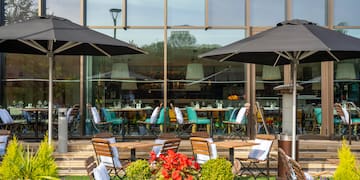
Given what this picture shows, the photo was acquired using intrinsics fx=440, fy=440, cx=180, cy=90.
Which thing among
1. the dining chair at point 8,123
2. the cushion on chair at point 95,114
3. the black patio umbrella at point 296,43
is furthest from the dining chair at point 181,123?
the black patio umbrella at point 296,43

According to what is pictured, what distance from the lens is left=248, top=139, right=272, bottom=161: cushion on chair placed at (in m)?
7.20

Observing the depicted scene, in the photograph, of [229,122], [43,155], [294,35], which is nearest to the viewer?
[43,155]

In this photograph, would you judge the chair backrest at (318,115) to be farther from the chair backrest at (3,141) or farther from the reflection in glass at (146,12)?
the chair backrest at (3,141)


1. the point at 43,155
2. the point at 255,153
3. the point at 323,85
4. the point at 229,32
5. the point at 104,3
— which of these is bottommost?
the point at 255,153

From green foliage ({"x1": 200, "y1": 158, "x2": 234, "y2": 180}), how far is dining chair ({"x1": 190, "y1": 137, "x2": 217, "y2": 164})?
258 cm

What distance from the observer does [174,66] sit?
433 inches

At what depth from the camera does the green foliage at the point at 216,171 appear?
396 centimetres

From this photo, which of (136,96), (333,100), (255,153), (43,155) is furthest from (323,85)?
(43,155)

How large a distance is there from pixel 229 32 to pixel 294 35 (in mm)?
5147

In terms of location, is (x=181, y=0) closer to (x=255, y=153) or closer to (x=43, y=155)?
(x=255, y=153)

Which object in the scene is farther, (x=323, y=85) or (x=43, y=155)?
(x=323, y=85)

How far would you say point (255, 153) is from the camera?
7.38m

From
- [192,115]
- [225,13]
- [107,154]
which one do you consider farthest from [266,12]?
[107,154]

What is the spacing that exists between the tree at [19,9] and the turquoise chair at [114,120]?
294cm
